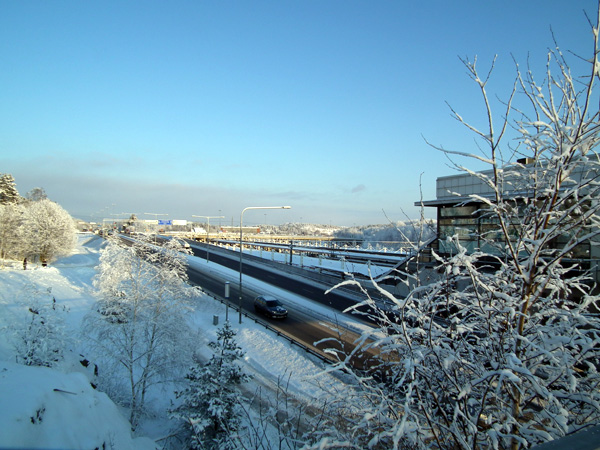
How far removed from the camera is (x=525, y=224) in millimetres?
3807

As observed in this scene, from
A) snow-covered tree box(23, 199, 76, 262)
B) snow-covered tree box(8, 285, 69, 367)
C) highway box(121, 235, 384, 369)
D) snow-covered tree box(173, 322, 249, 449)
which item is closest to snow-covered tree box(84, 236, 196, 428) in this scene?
snow-covered tree box(8, 285, 69, 367)

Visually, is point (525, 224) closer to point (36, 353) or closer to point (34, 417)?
point (34, 417)

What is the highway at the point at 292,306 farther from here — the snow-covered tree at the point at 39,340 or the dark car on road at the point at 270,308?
the snow-covered tree at the point at 39,340

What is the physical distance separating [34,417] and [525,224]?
10025 mm

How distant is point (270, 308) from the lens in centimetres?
2548

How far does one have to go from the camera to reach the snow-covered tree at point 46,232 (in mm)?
45156

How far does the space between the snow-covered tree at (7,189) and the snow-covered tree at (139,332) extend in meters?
60.0

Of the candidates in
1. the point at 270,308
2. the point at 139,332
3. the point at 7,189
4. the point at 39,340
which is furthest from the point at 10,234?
the point at 39,340

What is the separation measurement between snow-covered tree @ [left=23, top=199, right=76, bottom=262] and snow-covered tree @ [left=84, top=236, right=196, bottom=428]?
1363 inches

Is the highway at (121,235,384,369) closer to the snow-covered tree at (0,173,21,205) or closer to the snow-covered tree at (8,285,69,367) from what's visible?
the snow-covered tree at (8,285,69,367)

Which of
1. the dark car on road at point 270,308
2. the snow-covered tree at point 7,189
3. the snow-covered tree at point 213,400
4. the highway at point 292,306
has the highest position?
the snow-covered tree at point 7,189

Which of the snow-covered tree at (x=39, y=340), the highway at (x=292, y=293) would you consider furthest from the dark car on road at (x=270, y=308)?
the snow-covered tree at (x=39, y=340)

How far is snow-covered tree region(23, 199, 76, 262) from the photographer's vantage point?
4516cm

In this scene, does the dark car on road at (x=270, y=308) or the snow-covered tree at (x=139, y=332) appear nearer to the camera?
the snow-covered tree at (x=139, y=332)
